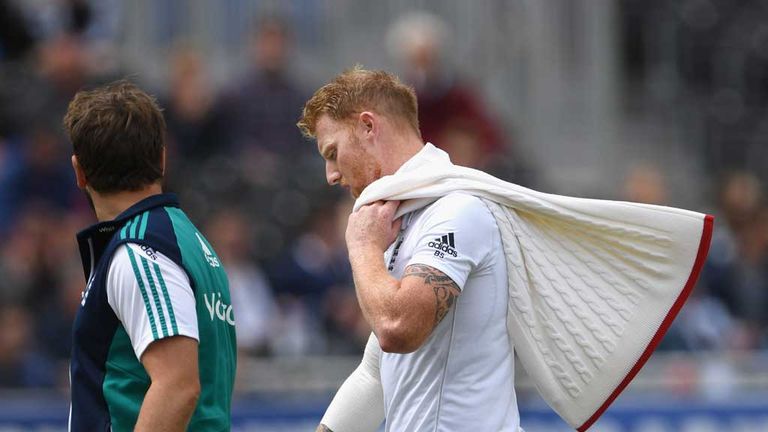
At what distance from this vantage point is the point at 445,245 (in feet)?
13.7

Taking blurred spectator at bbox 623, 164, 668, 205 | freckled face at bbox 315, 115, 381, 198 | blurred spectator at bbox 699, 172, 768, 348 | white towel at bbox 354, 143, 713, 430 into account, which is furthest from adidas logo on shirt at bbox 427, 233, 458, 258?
blurred spectator at bbox 699, 172, 768, 348

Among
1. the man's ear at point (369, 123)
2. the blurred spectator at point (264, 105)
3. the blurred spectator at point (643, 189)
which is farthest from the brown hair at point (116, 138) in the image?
the blurred spectator at point (643, 189)

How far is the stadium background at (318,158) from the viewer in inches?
391

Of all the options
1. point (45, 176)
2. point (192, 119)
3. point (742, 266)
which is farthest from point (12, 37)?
point (742, 266)

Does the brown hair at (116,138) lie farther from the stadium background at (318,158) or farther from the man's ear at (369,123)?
the stadium background at (318,158)

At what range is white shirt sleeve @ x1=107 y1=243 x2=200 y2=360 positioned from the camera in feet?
13.4

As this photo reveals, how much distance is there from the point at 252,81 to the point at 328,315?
84.6 inches

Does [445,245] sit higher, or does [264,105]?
[445,245]

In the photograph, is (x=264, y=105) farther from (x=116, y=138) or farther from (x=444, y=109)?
(x=116, y=138)

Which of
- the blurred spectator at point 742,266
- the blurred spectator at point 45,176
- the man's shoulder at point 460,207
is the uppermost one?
the man's shoulder at point 460,207

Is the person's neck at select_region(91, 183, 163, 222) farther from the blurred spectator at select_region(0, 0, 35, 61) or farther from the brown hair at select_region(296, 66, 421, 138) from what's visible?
the blurred spectator at select_region(0, 0, 35, 61)

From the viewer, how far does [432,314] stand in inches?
161

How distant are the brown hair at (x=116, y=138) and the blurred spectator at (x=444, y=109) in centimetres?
639

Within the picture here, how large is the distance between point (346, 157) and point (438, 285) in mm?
571
